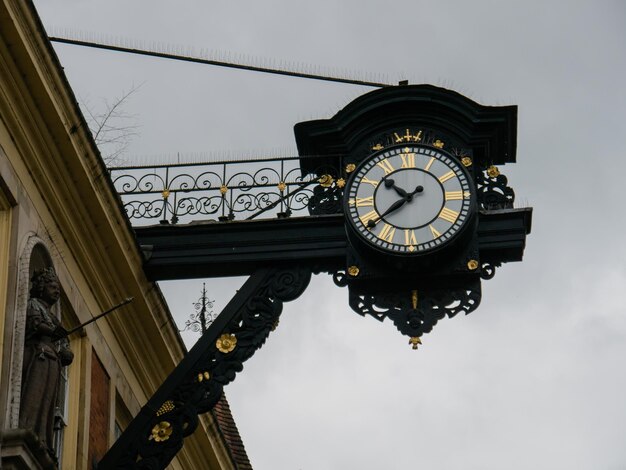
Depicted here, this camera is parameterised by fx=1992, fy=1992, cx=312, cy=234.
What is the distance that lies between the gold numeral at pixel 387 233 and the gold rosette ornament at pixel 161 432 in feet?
8.45

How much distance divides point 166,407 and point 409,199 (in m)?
2.93

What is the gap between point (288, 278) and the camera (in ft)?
59.5

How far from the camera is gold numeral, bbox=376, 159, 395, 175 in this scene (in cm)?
1841

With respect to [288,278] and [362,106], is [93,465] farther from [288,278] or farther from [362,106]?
[362,106]

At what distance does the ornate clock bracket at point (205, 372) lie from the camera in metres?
17.2

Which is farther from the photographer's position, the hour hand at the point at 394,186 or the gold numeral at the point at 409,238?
the hour hand at the point at 394,186

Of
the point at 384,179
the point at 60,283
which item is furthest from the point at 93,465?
the point at 384,179

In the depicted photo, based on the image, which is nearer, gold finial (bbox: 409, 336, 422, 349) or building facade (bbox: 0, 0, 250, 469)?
building facade (bbox: 0, 0, 250, 469)

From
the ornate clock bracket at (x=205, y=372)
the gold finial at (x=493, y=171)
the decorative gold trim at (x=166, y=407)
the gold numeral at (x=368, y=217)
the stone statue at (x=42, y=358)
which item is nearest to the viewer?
the stone statue at (x=42, y=358)

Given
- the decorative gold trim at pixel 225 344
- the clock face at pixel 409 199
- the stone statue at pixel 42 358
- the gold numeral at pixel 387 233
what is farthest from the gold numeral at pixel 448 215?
the stone statue at pixel 42 358

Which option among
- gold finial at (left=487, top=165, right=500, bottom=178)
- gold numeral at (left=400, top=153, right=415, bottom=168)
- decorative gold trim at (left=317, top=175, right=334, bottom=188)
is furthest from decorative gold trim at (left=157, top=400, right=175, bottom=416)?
gold finial at (left=487, top=165, right=500, bottom=178)

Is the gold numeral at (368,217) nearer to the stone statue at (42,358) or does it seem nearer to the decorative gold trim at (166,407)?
the decorative gold trim at (166,407)

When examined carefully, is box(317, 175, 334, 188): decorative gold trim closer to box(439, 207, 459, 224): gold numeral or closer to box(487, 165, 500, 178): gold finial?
box(439, 207, 459, 224): gold numeral

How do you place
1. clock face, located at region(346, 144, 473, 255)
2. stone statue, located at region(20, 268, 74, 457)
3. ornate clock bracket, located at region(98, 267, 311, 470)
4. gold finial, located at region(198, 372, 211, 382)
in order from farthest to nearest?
clock face, located at region(346, 144, 473, 255)
gold finial, located at region(198, 372, 211, 382)
ornate clock bracket, located at region(98, 267, 311, 470)
stone statue, located at region(20, 268, 74, 457)
